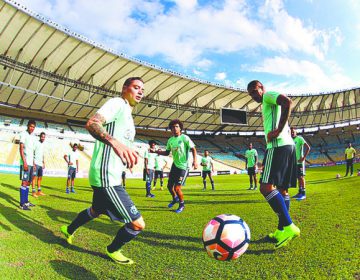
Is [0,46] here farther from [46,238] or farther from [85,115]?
[46,238]

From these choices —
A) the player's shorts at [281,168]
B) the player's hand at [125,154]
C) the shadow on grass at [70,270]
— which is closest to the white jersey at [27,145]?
the shadow on grass at [70,270]

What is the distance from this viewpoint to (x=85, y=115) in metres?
39.2

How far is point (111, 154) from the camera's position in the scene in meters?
3.07

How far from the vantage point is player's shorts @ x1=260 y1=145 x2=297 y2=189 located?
3.68 m

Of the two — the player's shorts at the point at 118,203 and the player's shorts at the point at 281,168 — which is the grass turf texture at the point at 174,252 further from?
the player's shorts at the point at 281,168

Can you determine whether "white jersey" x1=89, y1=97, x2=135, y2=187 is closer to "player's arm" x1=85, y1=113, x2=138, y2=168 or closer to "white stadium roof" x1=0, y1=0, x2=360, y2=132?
"player's arm" x1=85, y1=113, x2=138, y2=168

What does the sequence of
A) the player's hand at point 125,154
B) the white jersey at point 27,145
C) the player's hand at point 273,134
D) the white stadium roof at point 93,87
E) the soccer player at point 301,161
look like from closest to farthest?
the player's hand at point 125,154
the player's hand at point 273,134
the white jersey at point 27,145
the soccer player at point 301,161
the white stadium roof at point 93,87

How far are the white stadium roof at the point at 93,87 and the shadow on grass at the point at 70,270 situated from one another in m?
23.0

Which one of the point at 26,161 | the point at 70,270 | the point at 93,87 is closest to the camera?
the point at 70,270

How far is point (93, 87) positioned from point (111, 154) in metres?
29.4

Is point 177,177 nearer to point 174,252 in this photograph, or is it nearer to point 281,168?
point 174,252

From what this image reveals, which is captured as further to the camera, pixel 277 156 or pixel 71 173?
pixel 71 173

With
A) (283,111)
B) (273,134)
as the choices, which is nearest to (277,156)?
(273,134)

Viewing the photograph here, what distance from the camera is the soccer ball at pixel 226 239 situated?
9.59ft
